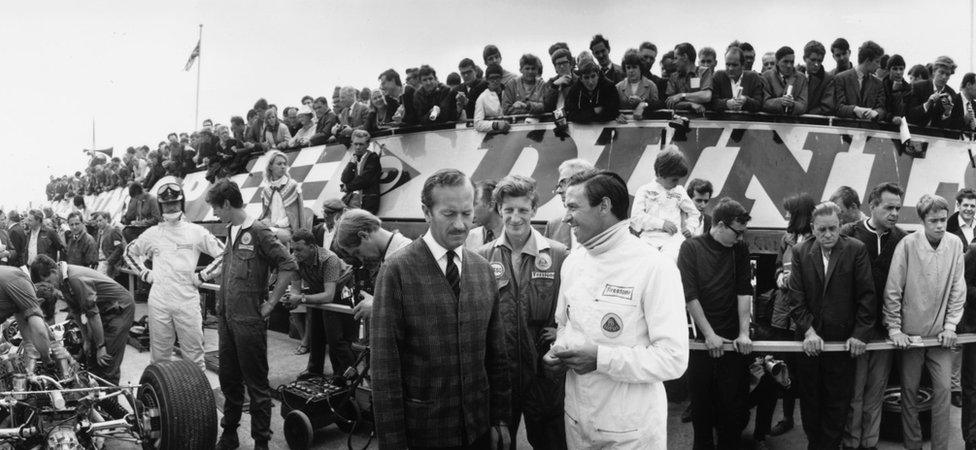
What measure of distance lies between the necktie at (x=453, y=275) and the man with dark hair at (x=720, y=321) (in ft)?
7.18

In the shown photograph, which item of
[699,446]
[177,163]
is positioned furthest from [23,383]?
[177,163]

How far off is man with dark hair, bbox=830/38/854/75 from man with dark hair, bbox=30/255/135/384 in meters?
8.28

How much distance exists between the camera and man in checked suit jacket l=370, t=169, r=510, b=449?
234cm

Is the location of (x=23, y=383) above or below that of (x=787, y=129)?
below

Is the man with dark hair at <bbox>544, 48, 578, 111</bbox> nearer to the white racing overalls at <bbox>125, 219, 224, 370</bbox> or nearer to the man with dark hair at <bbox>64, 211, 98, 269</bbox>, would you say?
the white racing overalls at <bbox>125, 219, 224, 370</bbox>

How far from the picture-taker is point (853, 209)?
5.34 metres

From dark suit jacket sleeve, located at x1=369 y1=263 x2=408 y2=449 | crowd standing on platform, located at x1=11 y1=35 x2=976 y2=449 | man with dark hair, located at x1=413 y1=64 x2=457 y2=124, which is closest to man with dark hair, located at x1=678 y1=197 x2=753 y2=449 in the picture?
crowd standing on platform, located at x1=11 y1=35 x2=976 y2=449

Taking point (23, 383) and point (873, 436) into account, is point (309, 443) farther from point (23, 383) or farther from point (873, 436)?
point (873, 436)

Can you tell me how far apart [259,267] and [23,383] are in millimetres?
1730

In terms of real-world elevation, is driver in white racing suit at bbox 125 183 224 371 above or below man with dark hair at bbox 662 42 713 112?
below

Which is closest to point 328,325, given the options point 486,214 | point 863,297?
point 486,214

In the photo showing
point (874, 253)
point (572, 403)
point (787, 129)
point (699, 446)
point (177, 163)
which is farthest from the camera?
point (177, 163)

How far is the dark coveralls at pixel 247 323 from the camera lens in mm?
4340

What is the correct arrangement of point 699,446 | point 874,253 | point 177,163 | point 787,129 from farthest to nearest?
point 177,163 < point 787,129 < point 874,253 < point 699,446
